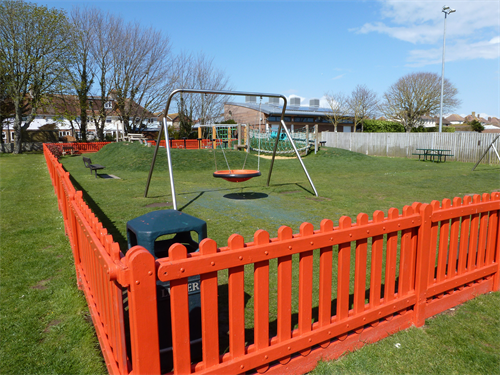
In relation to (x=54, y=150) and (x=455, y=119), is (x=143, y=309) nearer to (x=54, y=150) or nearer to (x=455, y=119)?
(x=54, y=150)

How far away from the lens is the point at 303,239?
233 centimetres

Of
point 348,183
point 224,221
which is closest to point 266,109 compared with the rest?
point 348,183

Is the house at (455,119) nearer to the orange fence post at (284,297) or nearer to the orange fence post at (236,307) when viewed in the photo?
the orange fence post at (284,297)

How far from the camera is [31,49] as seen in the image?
98.3 ft

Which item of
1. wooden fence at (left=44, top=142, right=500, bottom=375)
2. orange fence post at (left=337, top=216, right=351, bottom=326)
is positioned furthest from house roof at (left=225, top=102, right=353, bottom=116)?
orange fence post at (left=337, top=216, right=351, bottom=326)

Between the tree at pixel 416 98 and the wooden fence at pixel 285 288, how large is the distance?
51656mm

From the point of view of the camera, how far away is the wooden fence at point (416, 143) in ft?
74.8

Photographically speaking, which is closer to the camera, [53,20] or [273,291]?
[273,291]

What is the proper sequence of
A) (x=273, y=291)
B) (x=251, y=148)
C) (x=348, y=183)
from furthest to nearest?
(x=251, y=148)
(x=348, y=183)
(x=273, y=291)

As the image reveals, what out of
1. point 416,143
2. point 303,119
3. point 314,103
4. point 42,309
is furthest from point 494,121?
point 42,309

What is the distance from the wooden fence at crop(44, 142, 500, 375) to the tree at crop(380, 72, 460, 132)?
5166cm

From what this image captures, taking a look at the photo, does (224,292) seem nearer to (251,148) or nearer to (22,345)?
(22,345)

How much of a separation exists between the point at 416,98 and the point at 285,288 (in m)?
54.3

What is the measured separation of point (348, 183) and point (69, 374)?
1172cm
